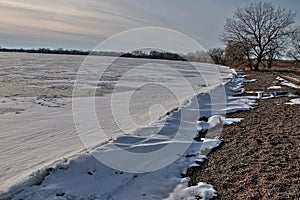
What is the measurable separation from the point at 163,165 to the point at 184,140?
1.48 metres

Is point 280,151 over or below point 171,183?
over

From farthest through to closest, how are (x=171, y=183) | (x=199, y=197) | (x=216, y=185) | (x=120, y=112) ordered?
(x=120, y=112), (x=171, y=183), (x=216, y=185), (x=199, y=197)

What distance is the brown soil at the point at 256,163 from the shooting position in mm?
3736

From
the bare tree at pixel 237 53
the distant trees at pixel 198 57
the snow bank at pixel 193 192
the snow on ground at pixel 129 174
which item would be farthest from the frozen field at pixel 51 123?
the distant trees at pixel 198 57

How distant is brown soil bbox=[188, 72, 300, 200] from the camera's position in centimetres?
374

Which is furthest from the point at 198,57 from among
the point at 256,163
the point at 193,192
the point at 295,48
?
the point at 193,192

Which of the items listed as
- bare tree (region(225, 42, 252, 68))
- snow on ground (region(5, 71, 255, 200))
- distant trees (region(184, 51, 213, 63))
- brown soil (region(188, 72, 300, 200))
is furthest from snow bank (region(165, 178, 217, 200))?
distant trees (region(184, 51, 213, 63))

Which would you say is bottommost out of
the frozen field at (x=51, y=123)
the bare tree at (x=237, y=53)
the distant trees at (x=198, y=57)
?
the frozen field at (x=51, y=123)

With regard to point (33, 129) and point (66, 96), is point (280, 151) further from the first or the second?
point (66, 96)

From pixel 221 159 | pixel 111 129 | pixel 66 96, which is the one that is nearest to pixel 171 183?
pixel 221 159

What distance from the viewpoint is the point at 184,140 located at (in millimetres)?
6355

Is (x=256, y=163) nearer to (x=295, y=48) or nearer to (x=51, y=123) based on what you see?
(x=51, y=123)

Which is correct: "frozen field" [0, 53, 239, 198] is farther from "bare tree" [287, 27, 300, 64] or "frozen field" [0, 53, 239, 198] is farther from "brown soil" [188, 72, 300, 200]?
"bare tree" [287, 27, 300, 64]

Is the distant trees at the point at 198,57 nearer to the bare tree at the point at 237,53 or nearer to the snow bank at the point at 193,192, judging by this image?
the bare tree at the point at 237,53
